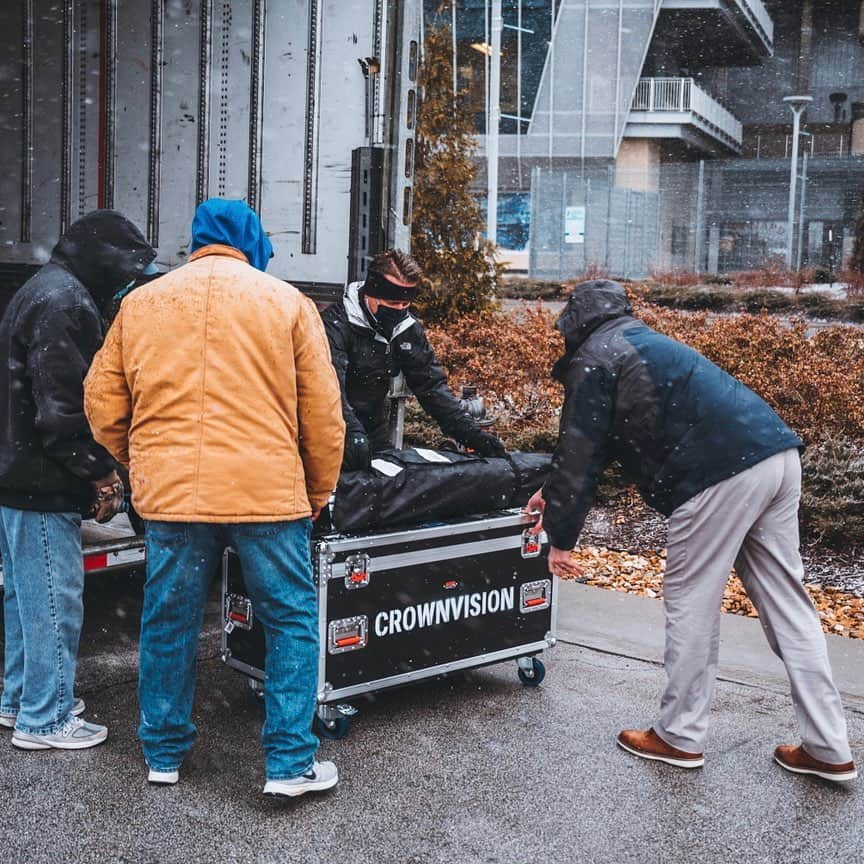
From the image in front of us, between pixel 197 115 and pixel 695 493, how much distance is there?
3.65 meters

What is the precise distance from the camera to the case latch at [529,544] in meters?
5.13

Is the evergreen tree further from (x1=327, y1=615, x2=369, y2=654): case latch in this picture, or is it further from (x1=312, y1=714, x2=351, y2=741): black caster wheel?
(x1=312, y1=714, x2=351, y2=741): black caster wheel

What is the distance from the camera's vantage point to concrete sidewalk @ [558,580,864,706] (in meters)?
5.49

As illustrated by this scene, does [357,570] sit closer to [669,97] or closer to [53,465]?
[53,465]

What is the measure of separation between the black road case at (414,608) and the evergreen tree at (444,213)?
10590 mm

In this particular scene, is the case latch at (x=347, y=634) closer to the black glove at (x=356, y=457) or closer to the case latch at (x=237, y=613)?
the case latch at (x=237, y=613)

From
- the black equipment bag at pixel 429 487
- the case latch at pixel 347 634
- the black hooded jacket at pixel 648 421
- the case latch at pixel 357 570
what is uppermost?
the black hooded jacket at pixel 648 421

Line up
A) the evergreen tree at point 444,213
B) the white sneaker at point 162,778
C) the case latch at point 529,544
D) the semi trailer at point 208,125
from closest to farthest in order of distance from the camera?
the white sneaker at point 162,778 < the case latch at point 529,544 < the semi trailer at point 208,125 < the evergreen tree at point 444,213

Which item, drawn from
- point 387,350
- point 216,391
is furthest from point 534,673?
point 216,391

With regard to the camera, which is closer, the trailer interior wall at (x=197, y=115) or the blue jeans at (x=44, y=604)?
the blue jeans at (x=44, y=604)

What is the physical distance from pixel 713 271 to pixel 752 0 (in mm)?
7088

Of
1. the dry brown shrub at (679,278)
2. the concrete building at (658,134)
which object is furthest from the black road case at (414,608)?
the concrete building at (658,134)

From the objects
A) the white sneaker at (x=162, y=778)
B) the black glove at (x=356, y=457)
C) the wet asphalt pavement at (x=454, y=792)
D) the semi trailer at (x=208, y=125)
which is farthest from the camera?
the semi trailer at (x=208, y=125)

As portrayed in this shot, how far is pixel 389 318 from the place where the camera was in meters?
5.56
